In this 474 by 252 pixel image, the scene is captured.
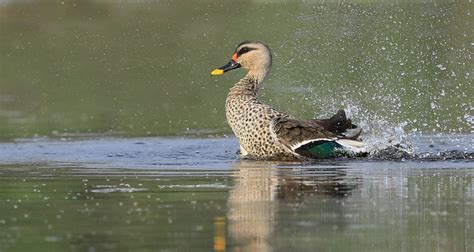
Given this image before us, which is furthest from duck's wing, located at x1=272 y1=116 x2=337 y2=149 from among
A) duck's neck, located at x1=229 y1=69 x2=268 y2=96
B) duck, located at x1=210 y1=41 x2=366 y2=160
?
duck's neck, located at x1=229 y1=69 x2=268 y2=96

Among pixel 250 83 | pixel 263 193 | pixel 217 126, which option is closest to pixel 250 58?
pixel 250 83

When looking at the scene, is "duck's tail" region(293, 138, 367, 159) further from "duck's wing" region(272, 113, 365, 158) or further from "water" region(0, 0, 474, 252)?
"water" region(0, 0, 474, 252)

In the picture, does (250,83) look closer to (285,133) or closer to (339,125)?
(285,133)

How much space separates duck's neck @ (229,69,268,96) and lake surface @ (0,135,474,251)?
0.71m

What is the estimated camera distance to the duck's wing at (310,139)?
12.2m

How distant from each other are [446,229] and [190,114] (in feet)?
28.7

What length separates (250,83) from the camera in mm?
13680

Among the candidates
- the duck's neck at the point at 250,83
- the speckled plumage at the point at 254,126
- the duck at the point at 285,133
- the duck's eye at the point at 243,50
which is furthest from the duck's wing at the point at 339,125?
the duck's eye at the point at 243,50

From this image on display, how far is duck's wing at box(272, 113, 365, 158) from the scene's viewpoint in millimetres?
12234

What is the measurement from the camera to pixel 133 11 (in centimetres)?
2253

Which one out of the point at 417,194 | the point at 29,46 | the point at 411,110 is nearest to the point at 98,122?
the point at 411,110

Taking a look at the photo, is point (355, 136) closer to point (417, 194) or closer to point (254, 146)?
point (254, 146)

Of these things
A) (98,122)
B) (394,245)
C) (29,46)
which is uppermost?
(29,46)

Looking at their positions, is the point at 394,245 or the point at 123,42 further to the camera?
the point at 123,42
